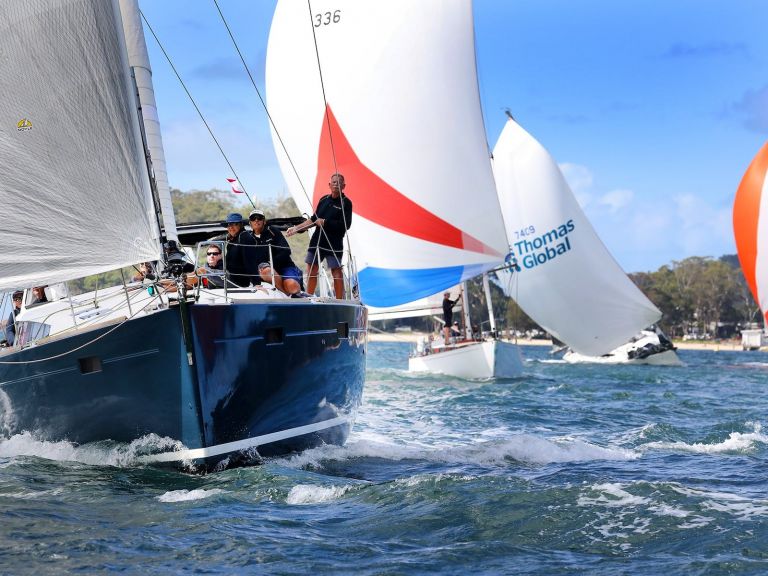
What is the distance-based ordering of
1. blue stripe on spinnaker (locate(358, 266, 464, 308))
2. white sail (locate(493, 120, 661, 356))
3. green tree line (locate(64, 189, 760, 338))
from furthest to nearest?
green tree line (locate(64, 189, 760, 338))
white sail (locate(493, 120, 661, 356))
blue stripe on spinnaker (locate(358, 266, 464, 308))

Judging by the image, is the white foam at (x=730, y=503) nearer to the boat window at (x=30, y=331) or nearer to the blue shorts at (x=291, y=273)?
the blue shorts at (x=291, y=273)

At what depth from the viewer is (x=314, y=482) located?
670 centimetres

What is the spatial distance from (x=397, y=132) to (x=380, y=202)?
1260 mm

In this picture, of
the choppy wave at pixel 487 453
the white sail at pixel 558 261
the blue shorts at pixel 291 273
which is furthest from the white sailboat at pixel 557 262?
the blue shorts at pixel 291 273

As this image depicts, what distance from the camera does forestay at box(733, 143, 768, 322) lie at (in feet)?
76.4

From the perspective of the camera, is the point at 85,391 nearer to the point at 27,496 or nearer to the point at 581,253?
the point at 27,496

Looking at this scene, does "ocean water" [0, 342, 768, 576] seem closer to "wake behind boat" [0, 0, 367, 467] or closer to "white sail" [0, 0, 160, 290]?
"wake behind boat" [0, 0, 367, 467]

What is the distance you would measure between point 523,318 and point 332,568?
72104 mm

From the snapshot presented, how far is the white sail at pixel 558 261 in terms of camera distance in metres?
27.2

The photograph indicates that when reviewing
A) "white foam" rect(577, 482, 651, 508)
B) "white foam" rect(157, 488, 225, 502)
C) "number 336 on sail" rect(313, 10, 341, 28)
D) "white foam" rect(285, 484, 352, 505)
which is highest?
"number 336 on sail" rect(313, 10, 341, 28)

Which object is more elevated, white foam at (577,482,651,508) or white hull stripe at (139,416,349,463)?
white hull stripe at (139,416,349,463)

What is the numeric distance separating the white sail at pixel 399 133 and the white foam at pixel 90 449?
917cm

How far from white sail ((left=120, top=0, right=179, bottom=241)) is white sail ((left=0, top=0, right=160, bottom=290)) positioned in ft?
1.66

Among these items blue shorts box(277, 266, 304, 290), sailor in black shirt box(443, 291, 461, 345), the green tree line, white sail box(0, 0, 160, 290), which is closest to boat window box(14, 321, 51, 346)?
white sail box(0, 0, 160, 290)
